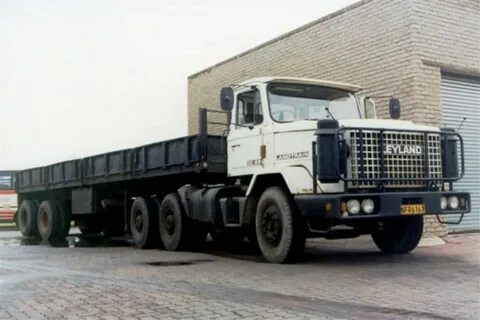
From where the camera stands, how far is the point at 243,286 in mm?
6723

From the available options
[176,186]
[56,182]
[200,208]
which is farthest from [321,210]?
[56,182]

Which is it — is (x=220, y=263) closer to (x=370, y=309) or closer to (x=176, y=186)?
(x=176, y=186)

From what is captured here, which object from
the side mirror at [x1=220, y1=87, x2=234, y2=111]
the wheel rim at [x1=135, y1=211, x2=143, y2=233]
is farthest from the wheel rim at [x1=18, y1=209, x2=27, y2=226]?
the side mirror at [x1=220, y1=87, x2=234, y2=111]

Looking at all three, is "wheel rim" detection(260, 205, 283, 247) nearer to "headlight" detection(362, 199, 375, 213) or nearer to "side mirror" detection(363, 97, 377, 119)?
"headlight" detection(362, 199, 375, 213)

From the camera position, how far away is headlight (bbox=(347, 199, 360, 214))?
307 inches

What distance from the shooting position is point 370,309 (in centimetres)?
536

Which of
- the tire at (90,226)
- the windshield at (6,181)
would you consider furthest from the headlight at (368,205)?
the windshield at (6,181)

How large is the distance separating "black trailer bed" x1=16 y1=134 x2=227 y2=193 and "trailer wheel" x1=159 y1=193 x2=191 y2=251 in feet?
1.96

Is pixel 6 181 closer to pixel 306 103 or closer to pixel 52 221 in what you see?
pixel 52 221

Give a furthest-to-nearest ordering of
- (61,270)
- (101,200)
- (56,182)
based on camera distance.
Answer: (56,182), (101,200), (61,270)

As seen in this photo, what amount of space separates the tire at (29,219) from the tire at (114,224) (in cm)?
226

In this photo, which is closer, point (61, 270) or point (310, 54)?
point (61, 270)

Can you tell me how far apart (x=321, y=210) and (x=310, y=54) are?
8.46 metres

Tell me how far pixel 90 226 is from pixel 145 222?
5.39m
